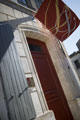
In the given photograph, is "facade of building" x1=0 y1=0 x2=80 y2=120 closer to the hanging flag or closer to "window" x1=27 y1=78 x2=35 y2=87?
"window" x1=27 y1=78 x2=35 y2=87

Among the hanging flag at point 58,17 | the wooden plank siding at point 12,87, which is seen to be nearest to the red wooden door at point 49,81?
the hanging flag at point 58,17

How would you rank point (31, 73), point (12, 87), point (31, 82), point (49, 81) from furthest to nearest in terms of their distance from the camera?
point (49, 81) < point (31, 73) < point (31, 82) < point (12, 87)

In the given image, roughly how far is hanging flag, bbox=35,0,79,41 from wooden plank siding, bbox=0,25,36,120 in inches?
75.9

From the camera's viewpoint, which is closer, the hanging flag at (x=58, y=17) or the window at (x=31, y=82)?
the window at (x=31, y=82)

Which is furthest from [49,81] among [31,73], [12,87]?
[12,87]

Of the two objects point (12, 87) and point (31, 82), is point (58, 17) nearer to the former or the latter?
point (31, 82)

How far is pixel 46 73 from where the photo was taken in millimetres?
4176

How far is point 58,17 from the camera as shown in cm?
412

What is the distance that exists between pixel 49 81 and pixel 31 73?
3.96 feet

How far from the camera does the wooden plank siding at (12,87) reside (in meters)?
2.15

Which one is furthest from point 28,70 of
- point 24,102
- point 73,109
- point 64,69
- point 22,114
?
point 73,109

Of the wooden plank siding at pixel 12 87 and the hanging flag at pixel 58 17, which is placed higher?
the hanging flag at pixel 58 17

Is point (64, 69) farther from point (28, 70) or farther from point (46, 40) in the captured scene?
point (28, 70)

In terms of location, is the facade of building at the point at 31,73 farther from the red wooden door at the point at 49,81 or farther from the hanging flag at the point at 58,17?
the hanging flag at the point at 58,17
